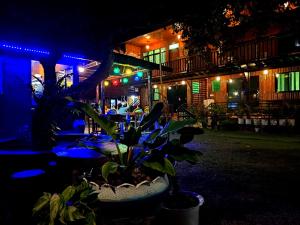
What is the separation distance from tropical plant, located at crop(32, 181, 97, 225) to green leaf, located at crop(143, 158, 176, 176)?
58 cm

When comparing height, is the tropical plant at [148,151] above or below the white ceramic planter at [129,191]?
above

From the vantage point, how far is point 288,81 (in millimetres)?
15469

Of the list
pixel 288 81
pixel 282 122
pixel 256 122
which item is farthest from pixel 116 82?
pixel 282 122

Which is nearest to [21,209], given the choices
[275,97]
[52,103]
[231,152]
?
[52,103]

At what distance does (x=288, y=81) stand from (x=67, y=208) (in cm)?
1648

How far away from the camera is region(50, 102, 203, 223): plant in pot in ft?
7.37

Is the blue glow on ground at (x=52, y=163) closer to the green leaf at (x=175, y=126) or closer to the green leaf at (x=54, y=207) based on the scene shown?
the green leaf at (x=54, y=207)

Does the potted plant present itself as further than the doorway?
No

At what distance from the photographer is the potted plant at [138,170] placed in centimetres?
225

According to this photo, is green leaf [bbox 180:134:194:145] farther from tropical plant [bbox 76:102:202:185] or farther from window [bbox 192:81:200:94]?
window [bbox 192:81:200:94]

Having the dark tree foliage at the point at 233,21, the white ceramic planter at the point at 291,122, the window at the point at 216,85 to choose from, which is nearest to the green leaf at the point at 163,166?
the dark tree foliage at the point at 233,21

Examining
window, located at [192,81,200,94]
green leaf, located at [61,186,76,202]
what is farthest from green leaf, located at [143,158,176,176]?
window, located at [192,81,200,94]

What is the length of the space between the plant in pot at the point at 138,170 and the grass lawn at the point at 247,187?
3.70 ft

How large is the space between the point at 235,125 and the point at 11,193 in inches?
578
